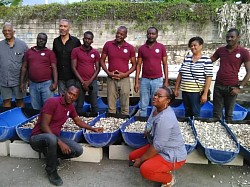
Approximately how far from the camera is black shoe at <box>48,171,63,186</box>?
2.96m

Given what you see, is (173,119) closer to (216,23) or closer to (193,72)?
(193,72)

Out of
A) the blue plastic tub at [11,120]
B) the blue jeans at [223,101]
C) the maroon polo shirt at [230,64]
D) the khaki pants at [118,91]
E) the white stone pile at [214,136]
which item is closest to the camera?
the white stone pile at [214,136]

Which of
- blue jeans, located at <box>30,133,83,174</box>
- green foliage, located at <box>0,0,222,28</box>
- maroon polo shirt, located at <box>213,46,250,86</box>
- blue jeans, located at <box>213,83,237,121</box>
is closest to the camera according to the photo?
blue jeans, located at <box>30,133,83,174</box>

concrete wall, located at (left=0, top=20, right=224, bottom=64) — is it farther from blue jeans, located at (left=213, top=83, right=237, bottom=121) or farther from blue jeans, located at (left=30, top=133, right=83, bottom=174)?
blue jeans, located at (left=30, top=133, right=83, bottom=174)

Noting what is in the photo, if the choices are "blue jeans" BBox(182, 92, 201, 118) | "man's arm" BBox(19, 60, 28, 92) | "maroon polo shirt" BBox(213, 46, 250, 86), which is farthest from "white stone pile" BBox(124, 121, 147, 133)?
"man's arm" BBox(19, 60, 28, 92)

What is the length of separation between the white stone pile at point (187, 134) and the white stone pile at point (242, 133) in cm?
58

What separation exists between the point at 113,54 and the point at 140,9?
4.38 metres

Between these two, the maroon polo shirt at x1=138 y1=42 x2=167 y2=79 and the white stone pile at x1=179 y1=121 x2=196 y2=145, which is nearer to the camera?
the white stone pile at x1=179 y1=121 x2=196 y2=145

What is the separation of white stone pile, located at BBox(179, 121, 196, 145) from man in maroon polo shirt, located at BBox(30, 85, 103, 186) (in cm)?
132

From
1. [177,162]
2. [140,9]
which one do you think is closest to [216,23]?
[140,9]

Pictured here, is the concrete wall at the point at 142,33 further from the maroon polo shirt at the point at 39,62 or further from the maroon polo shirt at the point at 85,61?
the maroon polo shirt at the point at 39,62

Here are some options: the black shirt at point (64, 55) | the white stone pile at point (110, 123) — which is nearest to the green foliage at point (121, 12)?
the black shirt at point (64, 55)

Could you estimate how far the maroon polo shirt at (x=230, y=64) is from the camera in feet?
12.6

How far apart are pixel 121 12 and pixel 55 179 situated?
6.18m
